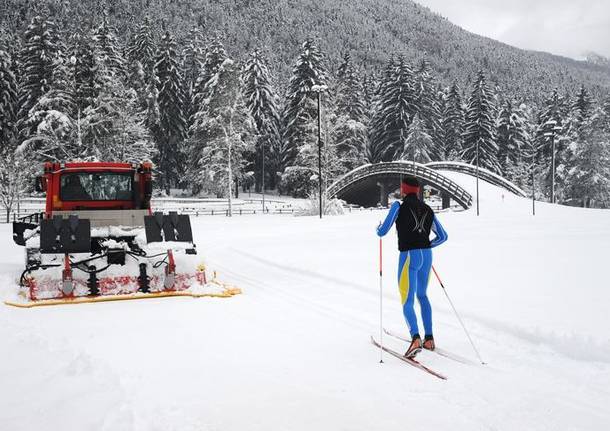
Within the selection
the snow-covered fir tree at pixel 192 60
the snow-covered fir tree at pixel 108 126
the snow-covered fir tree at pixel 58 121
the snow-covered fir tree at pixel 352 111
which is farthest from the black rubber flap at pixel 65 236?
the snow-covered fir tree at pixel 192 60

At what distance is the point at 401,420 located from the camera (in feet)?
13.3

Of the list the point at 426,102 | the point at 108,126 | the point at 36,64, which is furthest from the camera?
the point at 426,102

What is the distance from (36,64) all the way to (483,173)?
45.4 m

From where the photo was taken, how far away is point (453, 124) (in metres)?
71.3

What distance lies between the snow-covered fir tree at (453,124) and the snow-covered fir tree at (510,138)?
581cm

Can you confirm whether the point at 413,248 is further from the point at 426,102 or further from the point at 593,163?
the point at 426,102

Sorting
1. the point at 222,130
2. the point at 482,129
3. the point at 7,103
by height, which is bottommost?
the point at 222,130

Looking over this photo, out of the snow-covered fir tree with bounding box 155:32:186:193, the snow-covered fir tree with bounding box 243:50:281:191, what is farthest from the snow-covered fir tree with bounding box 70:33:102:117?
the snow-covered fir tree with bounding box 243:50:281:191

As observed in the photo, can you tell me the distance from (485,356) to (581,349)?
119 centimetres

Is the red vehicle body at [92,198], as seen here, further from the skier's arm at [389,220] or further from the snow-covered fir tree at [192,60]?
the snow-covered fir tree at [192,60]

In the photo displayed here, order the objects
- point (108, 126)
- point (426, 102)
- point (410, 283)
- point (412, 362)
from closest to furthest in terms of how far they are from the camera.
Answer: point (412, 362)
point (410, 283)
point (108, 126)
point (426, 102)

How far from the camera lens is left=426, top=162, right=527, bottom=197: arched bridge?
155 feet

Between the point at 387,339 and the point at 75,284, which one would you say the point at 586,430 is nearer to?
the point at 387,339

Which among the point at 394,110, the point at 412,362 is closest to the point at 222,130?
the point at 394,110
